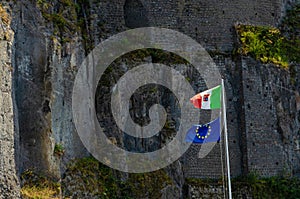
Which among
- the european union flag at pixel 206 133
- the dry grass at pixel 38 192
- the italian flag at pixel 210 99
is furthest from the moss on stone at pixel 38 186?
the italian flag at pixel 210 99

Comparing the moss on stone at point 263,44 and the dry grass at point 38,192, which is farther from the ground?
the moss on stone at point 263,44

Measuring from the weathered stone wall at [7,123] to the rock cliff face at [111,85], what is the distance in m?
0.03

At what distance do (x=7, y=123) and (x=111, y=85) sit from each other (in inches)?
262

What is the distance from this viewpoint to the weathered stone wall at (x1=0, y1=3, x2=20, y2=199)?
1892 centimetres

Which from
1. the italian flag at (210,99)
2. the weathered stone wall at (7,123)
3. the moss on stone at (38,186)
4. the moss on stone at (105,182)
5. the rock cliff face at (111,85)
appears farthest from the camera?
the moss on stone at (105,182)

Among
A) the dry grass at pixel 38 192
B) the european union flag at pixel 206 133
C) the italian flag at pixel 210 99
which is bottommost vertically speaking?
the dry grass at pixel 38 192

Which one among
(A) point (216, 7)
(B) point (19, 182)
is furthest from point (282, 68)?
(B) point (19, 182)

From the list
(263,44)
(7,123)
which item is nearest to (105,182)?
(7,123)

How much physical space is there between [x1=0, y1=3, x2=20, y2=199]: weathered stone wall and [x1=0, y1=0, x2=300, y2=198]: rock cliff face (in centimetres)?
3

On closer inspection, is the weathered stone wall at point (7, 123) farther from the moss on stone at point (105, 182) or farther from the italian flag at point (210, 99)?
the italian flag at point (210, 99)

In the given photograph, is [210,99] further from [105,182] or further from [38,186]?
[38,186]

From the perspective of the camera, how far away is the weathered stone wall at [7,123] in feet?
62.1

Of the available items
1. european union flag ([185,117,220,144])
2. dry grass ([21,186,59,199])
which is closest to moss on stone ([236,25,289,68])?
european union flag ([185,117,220,144])

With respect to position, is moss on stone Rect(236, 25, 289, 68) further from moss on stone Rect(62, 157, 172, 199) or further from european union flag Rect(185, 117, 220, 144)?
Answer: european union flag Rect(185, 117, 220, 144)
